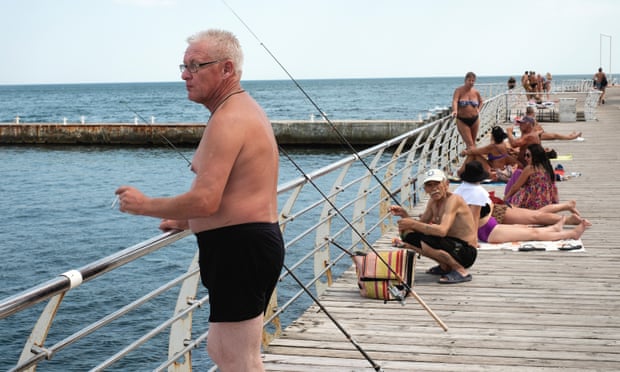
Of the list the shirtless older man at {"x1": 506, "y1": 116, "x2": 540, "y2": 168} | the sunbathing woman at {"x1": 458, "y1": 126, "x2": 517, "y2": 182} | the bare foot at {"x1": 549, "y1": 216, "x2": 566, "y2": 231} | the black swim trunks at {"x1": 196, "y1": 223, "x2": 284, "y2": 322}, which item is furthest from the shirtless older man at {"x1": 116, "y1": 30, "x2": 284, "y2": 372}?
the sunbathing woman at {"x1": 458, "y1": 126, "x2": 517, "y2": 182}

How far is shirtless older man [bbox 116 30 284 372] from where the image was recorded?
245cm

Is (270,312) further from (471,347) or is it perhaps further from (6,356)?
(6,356)

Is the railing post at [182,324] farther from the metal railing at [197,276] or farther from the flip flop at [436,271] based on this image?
the flip flop at [436,271]

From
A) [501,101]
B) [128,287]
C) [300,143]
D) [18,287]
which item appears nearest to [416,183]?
[128,287]

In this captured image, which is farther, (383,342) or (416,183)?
(416,183)

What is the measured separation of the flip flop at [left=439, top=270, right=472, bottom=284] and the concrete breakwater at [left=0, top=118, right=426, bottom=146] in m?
31.7

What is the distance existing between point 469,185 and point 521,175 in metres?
1.87

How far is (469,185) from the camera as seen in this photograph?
7.16m

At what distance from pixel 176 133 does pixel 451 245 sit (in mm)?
37935

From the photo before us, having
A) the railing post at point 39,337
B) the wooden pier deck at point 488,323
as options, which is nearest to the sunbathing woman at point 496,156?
the wooden pier deck at point 488,323

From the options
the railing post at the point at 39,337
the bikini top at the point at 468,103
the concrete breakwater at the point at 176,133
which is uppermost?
the bikini top at the point at 468,103

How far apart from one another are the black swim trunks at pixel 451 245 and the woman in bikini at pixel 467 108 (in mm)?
6631

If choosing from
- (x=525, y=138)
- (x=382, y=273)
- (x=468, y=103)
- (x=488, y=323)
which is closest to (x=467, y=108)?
(x=468, y=103)

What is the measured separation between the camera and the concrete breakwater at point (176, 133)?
40250 mm
